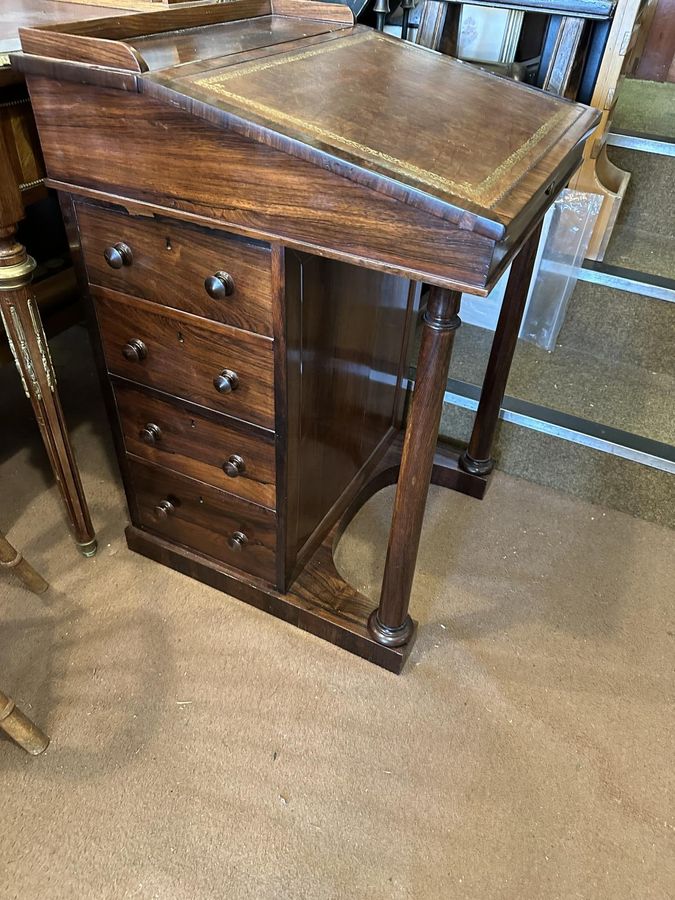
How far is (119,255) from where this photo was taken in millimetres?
1014

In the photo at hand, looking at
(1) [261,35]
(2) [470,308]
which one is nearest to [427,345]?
(1) [261,35]

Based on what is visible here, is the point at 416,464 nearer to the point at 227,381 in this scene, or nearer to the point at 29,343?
the point at 227,381

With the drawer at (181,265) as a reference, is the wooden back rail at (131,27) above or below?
above

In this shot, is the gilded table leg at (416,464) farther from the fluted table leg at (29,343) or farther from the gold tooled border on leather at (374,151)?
the fluted table leg at (29,343)

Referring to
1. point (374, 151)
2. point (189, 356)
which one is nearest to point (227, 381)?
point (189, 356)

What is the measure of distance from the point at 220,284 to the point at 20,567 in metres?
0.78

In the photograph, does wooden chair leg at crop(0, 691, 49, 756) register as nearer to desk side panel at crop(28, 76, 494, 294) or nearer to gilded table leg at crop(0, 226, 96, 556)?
gilded table leg at crop(0, 226, 96, 556)

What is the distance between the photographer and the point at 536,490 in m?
1.70

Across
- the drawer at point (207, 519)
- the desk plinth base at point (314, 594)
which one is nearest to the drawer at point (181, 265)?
the drawer at point (207, 519)

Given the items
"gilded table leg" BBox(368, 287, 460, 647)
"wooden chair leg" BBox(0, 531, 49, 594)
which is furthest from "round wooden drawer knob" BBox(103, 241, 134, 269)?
"wooden chair leg" BBox(0, 531, 49, 594)

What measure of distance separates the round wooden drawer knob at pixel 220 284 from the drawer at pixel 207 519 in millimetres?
411

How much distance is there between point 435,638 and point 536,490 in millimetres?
563

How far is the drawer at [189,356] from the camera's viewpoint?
1019mm

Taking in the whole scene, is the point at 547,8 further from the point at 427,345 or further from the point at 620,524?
the point at 620,524
